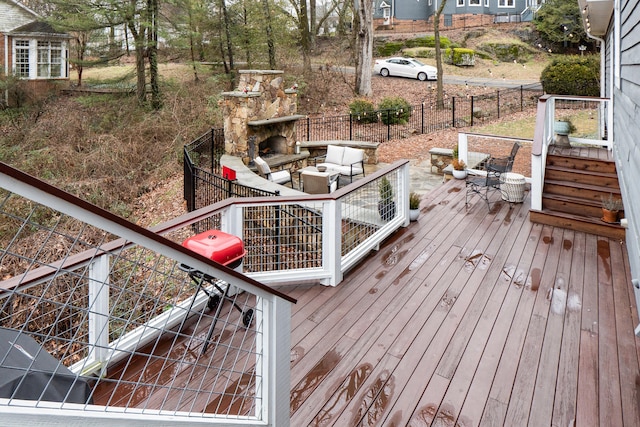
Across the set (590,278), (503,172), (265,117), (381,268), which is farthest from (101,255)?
(265,117)

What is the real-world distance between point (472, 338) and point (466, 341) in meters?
0.08

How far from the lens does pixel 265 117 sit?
35.0 ft

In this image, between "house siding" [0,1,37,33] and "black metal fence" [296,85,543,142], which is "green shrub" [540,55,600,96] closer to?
"black metal fence" [296,85,543,142]

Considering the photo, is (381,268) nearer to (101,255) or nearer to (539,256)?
(539,256)

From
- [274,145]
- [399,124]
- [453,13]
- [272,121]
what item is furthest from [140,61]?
[453,13]

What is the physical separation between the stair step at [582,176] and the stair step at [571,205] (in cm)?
38

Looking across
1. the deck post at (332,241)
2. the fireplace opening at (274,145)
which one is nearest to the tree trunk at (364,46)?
the fireplace opening at (274,145)

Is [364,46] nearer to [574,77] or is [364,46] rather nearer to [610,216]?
[574,77]

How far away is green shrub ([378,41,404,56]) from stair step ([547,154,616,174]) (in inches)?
865

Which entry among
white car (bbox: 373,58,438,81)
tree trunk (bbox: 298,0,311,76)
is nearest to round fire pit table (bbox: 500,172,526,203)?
tree trunk (bbox: 298,0,311,76)

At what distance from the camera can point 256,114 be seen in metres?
10.4

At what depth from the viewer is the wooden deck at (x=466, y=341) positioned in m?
2.72

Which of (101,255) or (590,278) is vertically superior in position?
(101,255)

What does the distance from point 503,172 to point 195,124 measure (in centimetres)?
1017
